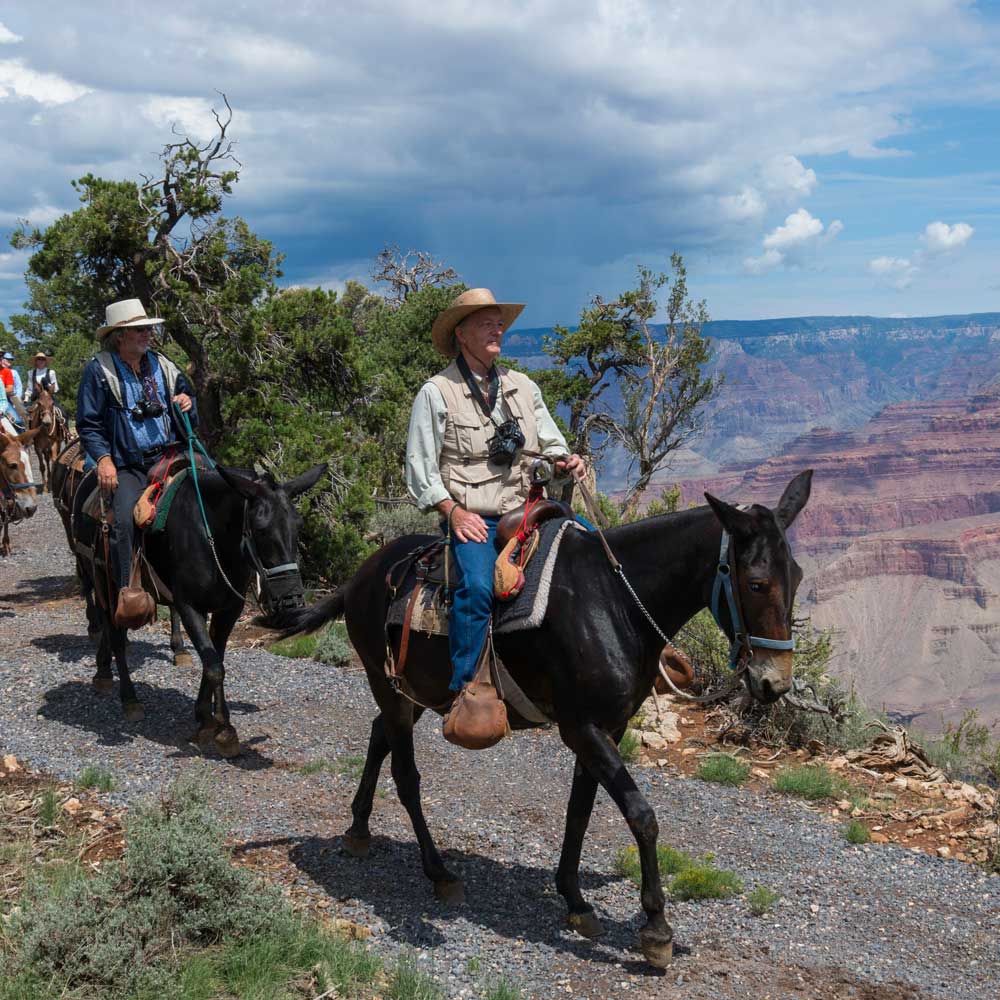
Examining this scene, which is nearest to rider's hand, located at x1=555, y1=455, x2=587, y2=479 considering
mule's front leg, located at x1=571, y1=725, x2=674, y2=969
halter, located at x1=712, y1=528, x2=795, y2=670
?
halter, located at x1=712, y1=528, x2=795, y2=670

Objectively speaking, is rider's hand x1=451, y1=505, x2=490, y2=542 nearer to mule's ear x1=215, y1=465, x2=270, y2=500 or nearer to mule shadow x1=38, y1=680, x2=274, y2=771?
mule's ear x1=215, y1=465, x2=270, y2=500

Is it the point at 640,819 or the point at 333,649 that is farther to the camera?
the point at 333,649

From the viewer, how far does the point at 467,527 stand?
5.20m

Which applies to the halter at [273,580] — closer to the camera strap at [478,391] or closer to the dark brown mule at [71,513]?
the camera strap at [478,391]

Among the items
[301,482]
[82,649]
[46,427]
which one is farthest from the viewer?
[46,427]

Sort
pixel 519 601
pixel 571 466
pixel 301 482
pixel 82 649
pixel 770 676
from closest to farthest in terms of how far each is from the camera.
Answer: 1. pixel 770 676
2. pixel 519 601
3. pixel 571 466
4. pixel 301 482
5. pixel 82 649

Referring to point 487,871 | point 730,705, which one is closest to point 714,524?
point 487,871

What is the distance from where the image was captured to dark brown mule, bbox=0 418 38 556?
39.8 ft

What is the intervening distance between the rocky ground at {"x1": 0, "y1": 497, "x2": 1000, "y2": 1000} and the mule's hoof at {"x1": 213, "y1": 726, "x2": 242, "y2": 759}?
12 cm

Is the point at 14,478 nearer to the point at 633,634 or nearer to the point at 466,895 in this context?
the point at 466,895

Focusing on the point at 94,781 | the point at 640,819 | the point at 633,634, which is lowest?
the point at 94,781

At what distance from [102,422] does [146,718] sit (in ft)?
9.10

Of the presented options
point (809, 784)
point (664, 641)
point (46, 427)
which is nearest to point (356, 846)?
point (664, 641)

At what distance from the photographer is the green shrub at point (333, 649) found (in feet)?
37.7
